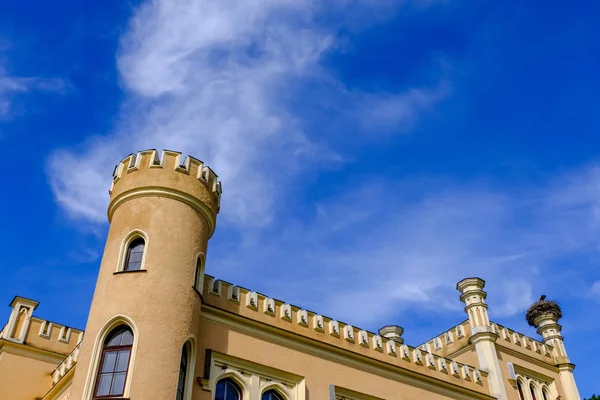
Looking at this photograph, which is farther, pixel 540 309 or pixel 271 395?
pixel 540 309

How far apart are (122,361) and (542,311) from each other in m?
16.6

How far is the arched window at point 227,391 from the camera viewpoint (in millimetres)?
12688

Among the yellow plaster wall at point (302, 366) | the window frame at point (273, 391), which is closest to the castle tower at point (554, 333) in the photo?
the yellow plaster wall at point (302, 366)

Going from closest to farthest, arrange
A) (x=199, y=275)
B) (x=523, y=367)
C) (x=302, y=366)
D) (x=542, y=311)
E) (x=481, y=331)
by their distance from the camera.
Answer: (x=199, y=275) < (x=302, y=366) < (x=481, y=331) < (x=523, y=367) < (x=542, y=311)

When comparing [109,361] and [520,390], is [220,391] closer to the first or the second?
[109,361]

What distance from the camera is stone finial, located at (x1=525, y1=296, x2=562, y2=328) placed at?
72.1ft

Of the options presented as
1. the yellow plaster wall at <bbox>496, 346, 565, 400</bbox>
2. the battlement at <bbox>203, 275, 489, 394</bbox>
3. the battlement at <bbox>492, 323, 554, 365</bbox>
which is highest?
the battlement at <bbox>492, 323, 554, 365</bbox>

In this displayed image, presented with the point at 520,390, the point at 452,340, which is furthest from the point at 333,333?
the point at 520,390

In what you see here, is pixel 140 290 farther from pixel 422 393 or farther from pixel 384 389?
pixel 422 393

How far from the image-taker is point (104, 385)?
11242 millimetres

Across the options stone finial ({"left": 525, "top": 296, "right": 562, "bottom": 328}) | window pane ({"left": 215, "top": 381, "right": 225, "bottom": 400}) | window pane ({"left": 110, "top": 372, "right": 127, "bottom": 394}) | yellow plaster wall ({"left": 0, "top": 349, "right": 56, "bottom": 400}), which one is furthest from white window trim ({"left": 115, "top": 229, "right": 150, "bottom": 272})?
stone finial ({"left": 525, "top": 296, "right": 562, "bottom": 328})

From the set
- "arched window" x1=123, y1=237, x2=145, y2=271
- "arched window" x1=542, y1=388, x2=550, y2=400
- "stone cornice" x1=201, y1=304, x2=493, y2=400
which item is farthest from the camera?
"arched window" x1=542, y1=388, x2=550, y2=400

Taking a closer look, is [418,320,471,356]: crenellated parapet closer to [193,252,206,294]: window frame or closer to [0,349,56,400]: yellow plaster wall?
[193,252,206,294]: window frame

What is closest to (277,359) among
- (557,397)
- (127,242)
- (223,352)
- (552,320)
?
(223,352)
